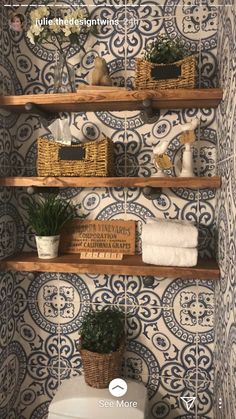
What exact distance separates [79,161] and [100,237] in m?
0.30

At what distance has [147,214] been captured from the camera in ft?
4.03

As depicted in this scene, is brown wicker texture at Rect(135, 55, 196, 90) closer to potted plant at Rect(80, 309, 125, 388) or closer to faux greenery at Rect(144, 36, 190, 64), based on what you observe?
faux greenery at Rect(144, 36, 190, 64)

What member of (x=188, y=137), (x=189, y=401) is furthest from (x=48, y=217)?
(x=189, y=401)

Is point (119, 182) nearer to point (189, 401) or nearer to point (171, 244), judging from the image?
point (171, 244)

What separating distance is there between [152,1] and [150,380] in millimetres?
1341

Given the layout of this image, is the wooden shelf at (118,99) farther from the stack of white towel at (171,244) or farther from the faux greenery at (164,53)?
the stack of white towel at (171,244)

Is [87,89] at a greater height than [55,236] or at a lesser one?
greater

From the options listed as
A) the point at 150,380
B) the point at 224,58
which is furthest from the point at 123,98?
the point at 150,380

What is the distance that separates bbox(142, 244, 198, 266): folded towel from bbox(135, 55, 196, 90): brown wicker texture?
1.63ft

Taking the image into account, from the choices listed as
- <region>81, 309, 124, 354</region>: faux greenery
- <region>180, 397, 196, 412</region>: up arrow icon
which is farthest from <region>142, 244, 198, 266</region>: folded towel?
<region>180, 397, 196, 412</region>: up arrow icon

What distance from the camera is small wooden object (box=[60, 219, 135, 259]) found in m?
1.23

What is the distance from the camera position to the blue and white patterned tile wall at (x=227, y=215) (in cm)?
82

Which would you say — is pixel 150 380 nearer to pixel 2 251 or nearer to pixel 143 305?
pixel 143 305

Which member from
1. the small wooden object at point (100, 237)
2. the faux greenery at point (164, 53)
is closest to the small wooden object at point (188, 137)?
the faux greenery at point (164, 53)
